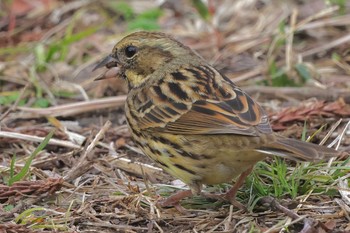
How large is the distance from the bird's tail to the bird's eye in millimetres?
1399

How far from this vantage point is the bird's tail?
4.16 meters

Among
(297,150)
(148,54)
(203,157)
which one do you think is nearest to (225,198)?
(203,157)

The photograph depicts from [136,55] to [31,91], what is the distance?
1.88 meters

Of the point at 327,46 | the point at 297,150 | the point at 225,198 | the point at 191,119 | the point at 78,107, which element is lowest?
the point at 327,46

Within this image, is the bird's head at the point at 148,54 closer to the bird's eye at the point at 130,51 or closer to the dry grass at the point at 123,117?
the bird's eye at the point at 130,51

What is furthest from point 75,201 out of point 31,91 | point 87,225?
point 31,91

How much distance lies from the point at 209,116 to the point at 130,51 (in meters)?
1.05

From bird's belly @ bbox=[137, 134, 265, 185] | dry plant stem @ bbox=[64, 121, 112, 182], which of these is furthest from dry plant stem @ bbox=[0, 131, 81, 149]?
bird's belly @ bbox=[137, 134, 265, 185]

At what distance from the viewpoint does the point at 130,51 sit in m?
5.35

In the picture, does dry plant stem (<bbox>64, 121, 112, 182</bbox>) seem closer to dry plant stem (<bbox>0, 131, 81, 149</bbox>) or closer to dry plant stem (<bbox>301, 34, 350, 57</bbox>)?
dry plant stem (<bbox>0, 131, 81, 149</bbox>)

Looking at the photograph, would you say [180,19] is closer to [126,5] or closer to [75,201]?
[126,5]

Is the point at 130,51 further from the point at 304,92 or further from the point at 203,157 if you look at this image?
the point at 304,92

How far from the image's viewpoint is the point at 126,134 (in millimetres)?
6020

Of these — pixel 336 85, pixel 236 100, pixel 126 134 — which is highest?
pixel 236 100
